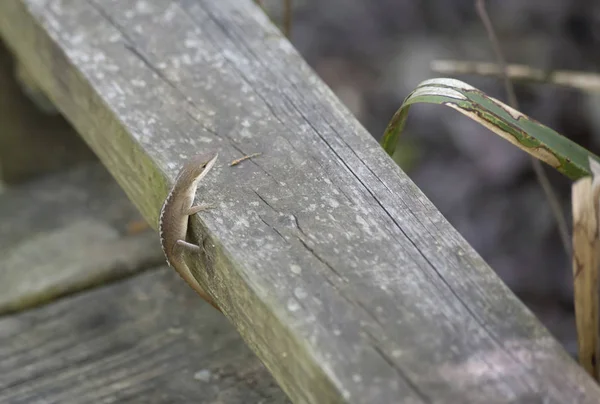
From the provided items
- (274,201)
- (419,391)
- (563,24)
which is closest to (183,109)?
(274,201)

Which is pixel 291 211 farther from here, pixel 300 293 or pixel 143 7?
pixel 143 7

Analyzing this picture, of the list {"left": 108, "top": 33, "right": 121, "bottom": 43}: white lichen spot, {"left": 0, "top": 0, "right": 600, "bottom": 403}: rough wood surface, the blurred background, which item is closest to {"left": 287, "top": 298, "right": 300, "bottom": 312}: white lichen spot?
{"left": 0, "top": 0, "right": 600, "bottom": 403}: rough wood surface

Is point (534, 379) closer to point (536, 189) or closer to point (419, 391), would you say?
point (419, 391)

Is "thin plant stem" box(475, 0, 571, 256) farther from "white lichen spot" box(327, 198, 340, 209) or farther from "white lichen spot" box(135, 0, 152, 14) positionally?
"white lichen spot" box(135, 0, 152, 14)

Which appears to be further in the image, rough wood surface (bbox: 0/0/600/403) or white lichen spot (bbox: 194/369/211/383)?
white lichen spot (bbox: 194/369/211/383)

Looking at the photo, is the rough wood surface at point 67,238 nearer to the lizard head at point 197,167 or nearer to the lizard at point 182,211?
the lizard at point 182,211

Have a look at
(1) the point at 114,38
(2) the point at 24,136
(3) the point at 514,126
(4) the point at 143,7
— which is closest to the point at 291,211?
(3) the point at 514,126
